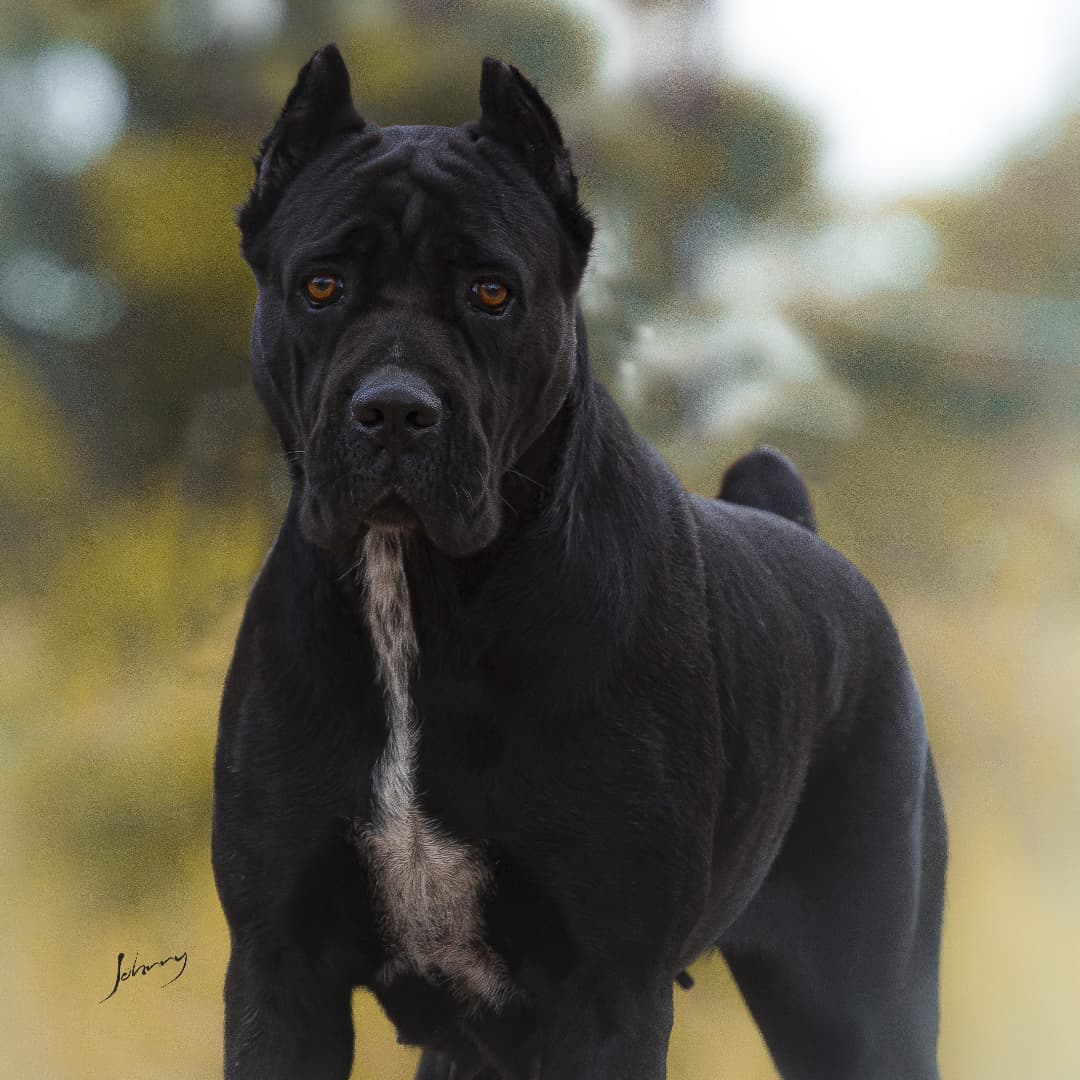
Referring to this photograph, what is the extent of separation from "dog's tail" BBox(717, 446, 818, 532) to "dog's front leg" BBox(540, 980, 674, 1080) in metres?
1.41

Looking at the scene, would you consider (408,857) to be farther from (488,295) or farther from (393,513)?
(488,295)

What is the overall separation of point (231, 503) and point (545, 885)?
7.10ft

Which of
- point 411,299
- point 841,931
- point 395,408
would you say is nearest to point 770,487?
point 841,931

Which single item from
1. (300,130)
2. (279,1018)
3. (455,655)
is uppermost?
(300,130)

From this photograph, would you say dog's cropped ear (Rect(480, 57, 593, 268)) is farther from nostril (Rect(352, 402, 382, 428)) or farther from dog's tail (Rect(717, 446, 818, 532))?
dog's tail (Rect(717, 446, 818, 532))

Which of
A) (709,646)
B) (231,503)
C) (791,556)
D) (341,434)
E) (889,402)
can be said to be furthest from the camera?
(889,402)

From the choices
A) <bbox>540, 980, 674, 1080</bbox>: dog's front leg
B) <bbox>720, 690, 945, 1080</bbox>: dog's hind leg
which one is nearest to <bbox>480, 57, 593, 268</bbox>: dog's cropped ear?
<bbox>540, 980, 674, 1080</bbox>: dog's front leg

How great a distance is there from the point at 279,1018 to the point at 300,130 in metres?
1.25

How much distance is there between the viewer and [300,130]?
7.44 feet

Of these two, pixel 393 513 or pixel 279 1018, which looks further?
pixel 279 1018

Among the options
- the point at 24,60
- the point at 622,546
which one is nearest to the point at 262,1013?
the point at 622,546

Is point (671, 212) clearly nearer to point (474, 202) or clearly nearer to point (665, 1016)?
point (474, 202)

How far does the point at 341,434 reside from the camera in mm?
1998

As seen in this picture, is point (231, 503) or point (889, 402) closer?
point (231, 503)
